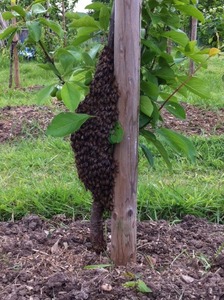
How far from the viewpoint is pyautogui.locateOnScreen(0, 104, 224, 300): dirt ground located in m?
1.76

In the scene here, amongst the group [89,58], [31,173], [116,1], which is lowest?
[31,173]

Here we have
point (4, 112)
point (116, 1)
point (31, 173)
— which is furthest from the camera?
point (4, 112)

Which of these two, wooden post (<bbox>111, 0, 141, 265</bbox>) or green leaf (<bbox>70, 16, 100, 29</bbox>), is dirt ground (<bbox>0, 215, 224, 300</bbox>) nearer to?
wooden post (<bbox>111, 0, 141, 265</bbox>)

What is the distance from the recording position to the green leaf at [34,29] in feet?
5.54

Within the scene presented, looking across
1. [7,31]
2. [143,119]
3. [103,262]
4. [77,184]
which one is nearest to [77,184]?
[77,184]

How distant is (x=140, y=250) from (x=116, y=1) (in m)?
1.09

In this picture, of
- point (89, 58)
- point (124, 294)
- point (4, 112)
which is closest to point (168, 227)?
point (124, 294)

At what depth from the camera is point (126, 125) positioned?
5.86ft

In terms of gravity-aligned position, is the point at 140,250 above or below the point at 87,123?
below

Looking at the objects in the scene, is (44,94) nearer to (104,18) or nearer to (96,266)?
(104,18)

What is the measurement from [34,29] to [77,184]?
70.1 inches

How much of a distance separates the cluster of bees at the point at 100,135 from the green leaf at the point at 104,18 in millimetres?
89

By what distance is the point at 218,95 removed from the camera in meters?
7.12

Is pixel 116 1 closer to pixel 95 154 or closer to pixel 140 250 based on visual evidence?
pixel 95 154
